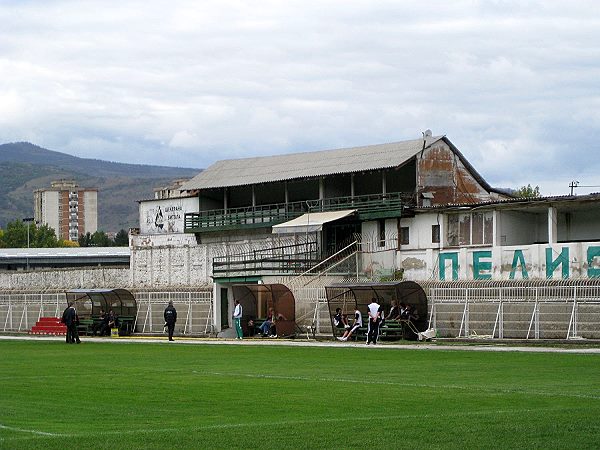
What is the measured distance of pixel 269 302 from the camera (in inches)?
2247

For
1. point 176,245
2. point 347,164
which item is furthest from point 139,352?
point 176,245

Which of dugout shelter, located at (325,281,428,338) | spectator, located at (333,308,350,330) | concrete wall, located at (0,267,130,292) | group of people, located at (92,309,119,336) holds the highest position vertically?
concrete wall, located at (0,267,130,292)

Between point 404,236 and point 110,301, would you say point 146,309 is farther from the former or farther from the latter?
point 404,236

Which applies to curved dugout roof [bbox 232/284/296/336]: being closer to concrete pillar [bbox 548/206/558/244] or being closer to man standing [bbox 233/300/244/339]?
man standing [bbox 233/300/244/339]

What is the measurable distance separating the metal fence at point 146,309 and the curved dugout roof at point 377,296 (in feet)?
34.4

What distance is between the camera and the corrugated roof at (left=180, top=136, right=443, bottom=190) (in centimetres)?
6531

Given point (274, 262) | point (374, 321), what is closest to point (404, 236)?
point (274, 262)

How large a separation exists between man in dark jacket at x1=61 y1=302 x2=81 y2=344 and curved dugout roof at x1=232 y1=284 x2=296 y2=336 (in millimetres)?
9204

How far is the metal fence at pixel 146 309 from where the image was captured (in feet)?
202

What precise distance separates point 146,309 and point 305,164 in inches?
530

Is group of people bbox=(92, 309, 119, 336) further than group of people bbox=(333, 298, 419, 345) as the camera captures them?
Yes

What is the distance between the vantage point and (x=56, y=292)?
7119 cm

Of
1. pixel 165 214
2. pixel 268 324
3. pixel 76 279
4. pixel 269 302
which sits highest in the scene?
pixel 165 214

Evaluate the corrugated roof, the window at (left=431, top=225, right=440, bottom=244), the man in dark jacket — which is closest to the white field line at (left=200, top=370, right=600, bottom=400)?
the man in dark jacket
